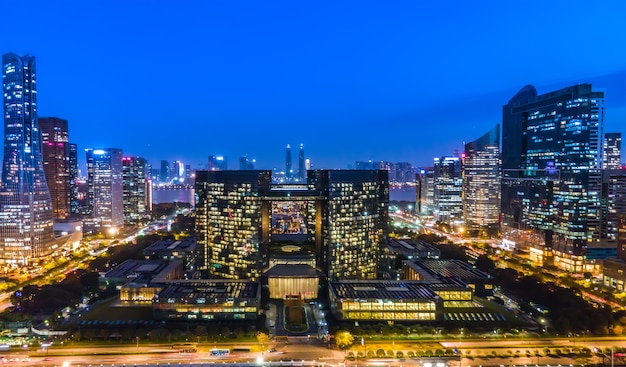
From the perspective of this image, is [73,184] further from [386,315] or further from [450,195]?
[386,315]

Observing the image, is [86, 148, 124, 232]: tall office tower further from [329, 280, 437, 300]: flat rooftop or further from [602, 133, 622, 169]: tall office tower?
[602, 133, 622, 169]: tall office tower

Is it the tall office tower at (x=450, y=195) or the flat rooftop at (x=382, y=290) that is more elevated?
the tall office tower at (x=450, y=195)

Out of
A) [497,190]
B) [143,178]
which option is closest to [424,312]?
[497,190]

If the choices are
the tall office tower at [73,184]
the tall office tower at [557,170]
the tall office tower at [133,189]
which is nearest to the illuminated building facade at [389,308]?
the tall office tower at [557,170]

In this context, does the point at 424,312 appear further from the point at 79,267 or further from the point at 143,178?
the point at 143,178

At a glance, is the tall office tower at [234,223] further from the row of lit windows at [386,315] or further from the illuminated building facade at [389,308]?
the row of lit windows at [386,315]

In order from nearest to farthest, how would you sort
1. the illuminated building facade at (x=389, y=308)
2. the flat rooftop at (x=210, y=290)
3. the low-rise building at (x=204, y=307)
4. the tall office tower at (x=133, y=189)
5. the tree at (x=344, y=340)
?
the tree at (x=344, y=340) < the low-rise building at (x=204, y=307) < the illuminated building facade at (x=389, y=308) < the flat rooftop at (x=210, y=290) < the tall office tower at (x=133, y=189)

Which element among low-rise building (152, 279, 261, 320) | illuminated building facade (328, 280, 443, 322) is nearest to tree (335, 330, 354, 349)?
illuminated building facade (328, 280, 443, 322)
